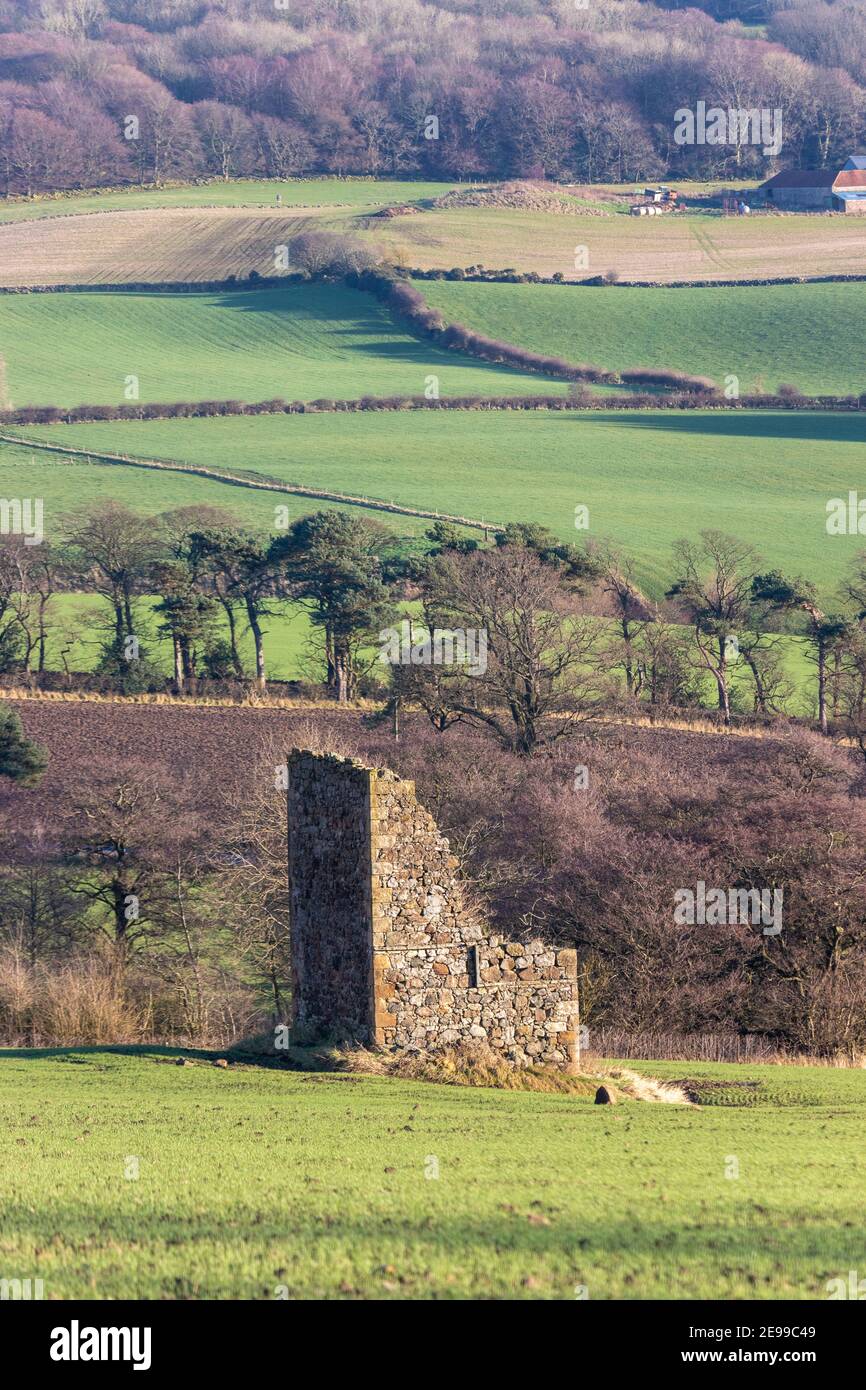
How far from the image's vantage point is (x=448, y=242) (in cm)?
16788

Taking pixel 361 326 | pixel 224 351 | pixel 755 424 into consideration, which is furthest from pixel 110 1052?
pixel 361 326

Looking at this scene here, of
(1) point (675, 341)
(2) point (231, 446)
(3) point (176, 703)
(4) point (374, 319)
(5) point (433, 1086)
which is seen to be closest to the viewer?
(5) point (433, 1086)

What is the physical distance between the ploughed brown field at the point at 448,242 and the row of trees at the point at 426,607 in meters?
77.6

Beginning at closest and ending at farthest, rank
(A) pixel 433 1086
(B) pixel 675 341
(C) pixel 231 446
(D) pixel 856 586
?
(A) pixel 433 1086
(D) pixel 856 586
(C) pixel 231 446
(B) pixel 675 341

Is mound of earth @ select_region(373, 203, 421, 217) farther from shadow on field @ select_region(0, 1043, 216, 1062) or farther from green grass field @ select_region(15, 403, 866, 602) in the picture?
shadow on field @ select_region(0, 1043, 216, 1062)

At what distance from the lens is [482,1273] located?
1259cm

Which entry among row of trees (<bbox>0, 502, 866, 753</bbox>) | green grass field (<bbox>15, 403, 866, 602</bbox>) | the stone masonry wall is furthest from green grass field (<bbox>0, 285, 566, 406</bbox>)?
the stone masonry wall

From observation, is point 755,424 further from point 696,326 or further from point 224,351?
point 224,351

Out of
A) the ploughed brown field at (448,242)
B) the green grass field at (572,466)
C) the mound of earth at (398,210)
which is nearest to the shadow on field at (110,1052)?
the green grass field at (572,466)

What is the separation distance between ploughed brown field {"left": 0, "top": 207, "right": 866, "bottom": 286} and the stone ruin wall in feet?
455

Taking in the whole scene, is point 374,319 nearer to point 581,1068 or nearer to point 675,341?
point 675,341

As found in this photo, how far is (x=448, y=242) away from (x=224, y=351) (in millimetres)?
29881
